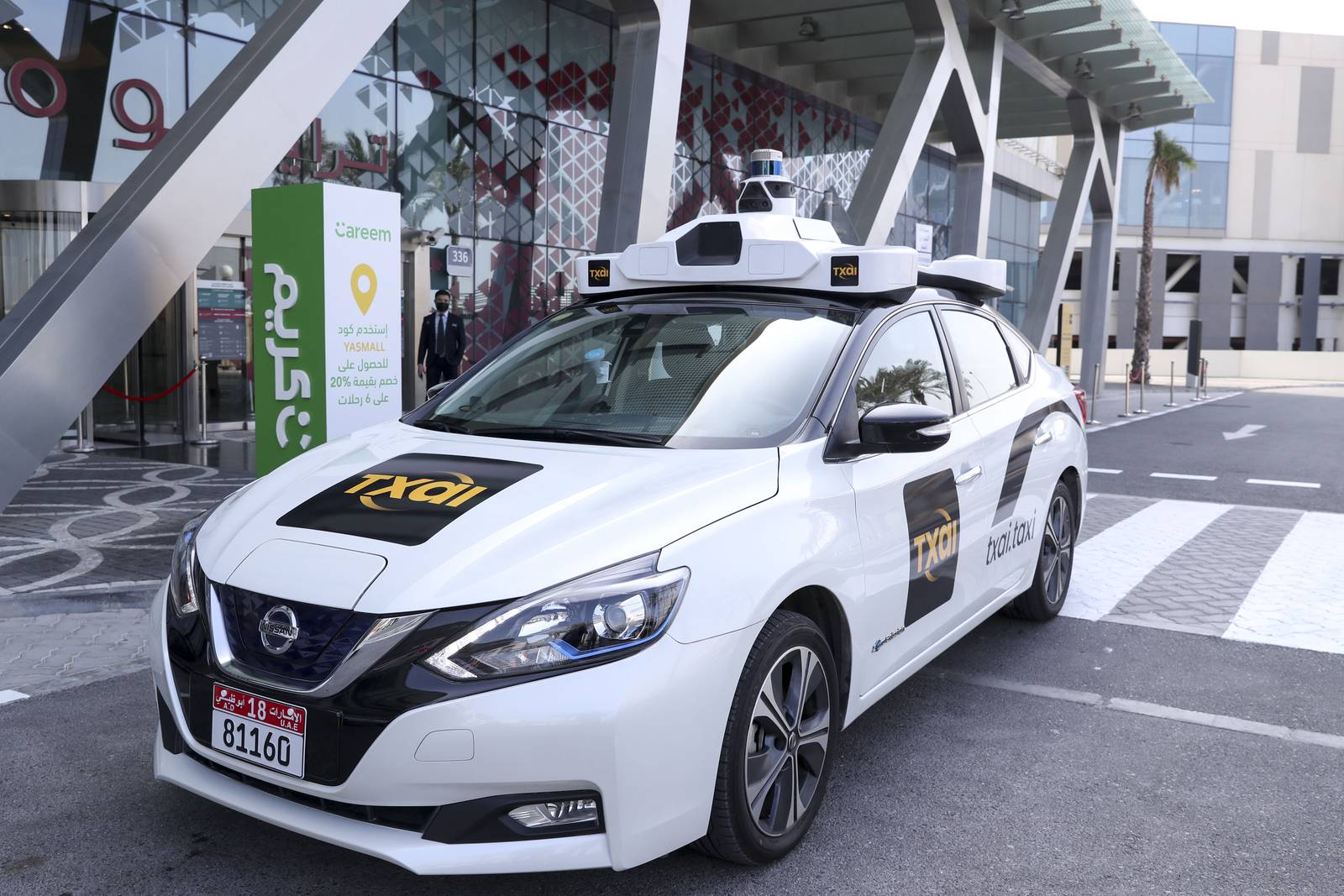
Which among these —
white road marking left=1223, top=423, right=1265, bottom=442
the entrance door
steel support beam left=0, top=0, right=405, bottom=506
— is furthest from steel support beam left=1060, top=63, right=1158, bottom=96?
steel support beam left=0, top=0, right=405, bottom=506

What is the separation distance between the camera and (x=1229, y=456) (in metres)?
14.8

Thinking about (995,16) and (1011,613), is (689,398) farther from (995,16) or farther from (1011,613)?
(995,16)

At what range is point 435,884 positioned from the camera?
3.11m

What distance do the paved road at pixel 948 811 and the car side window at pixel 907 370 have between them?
1245 mm

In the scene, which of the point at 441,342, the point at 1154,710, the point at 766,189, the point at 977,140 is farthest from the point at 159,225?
the point at 977,140

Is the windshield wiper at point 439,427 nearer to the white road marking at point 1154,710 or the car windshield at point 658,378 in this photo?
the car windshield at point 658,378

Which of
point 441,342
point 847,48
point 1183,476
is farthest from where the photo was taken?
point 847,48

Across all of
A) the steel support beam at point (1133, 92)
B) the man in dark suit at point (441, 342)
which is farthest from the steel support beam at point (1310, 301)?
the man in dark suit at point (441, 342)

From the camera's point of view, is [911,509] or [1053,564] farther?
[1053,564]

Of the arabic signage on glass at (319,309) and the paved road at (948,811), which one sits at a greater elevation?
the arabic signage on glass at (319,309)

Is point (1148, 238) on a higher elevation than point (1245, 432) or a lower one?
higher

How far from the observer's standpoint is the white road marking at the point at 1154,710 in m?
4.38

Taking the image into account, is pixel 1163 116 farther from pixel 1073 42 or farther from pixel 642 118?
pixel 642 118

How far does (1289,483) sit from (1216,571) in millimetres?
5554
